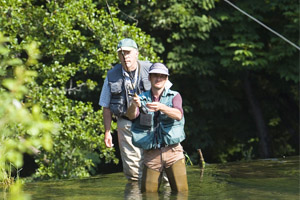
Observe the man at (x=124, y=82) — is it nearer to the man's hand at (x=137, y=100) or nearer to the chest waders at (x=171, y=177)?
the chest waders at (x=171, y=177)

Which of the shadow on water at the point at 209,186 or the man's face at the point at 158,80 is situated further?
the shadow on water at the point at 209,186

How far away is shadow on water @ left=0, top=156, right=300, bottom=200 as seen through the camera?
229 inches

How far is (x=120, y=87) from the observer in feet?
21.0

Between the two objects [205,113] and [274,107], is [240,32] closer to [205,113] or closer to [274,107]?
[205,113]

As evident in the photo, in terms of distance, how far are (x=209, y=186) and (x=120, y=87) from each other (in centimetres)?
145

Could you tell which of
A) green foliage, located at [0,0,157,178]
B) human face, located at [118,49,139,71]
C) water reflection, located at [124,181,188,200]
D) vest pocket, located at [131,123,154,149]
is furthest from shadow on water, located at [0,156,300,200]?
green foliage, located at [0,0,157,178]

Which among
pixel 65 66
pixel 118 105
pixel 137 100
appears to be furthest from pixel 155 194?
pixel 65 66

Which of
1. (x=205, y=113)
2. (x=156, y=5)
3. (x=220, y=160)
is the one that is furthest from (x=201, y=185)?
(x=220, y=160)

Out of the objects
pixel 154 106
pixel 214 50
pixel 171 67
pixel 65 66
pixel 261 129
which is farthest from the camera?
pixel 261 129

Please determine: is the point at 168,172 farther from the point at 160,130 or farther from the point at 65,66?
the point at 65,66

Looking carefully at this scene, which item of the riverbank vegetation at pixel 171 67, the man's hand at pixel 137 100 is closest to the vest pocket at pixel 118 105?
the riverbank vegetation at pixel 171 67

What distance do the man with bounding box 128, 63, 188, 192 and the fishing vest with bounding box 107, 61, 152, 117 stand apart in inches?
32.8

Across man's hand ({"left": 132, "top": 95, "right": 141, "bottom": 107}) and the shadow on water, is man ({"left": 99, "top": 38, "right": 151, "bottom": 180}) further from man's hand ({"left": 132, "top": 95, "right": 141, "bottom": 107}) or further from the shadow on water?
man's hand ({"left": 132, "top": 95, "right": 141, "bottom": 107})

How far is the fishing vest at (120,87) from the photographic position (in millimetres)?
6363
